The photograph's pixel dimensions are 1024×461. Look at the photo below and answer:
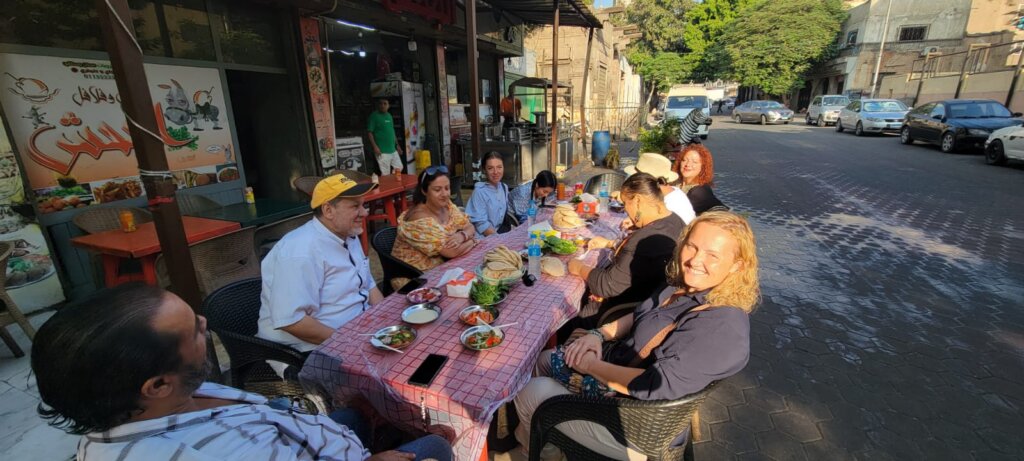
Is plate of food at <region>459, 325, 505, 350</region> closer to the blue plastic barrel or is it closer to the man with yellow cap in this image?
the man with yellow cap

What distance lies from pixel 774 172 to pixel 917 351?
8.65m

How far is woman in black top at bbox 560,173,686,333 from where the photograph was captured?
2.67m

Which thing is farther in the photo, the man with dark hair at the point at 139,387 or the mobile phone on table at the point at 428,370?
the mobile phone on table at the point at 428,370

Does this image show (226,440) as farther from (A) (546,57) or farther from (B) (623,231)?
(A) (546,57)

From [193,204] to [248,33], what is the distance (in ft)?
8.64

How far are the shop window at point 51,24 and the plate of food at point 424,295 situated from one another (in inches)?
162

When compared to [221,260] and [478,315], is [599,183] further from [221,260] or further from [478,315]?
[221,260]

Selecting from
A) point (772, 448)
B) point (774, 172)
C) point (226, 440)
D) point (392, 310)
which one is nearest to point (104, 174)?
point (392, 310)

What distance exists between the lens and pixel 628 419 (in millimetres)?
1746

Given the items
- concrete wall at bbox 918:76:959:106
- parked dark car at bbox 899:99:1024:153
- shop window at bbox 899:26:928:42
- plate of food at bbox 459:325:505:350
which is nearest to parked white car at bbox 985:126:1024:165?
parked dark car at bbox 899:99:1024:153

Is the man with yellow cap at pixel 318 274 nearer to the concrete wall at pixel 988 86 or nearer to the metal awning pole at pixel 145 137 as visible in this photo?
the metal awning pole at pixel 145 137

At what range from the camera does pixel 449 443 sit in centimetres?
170

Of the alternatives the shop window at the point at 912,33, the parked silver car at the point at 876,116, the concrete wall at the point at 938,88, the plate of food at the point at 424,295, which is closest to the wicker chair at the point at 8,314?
the plate of food at the point at 424,295

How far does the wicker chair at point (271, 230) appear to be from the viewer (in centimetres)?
442
